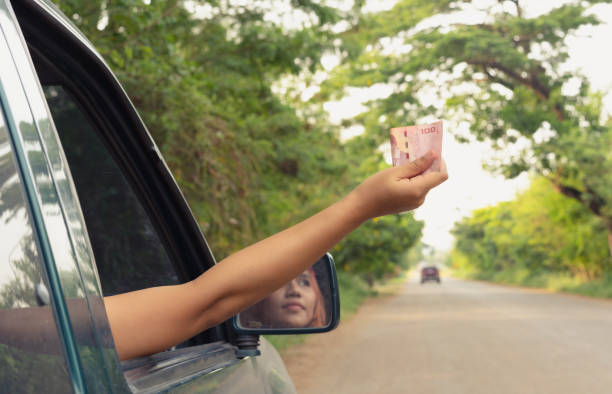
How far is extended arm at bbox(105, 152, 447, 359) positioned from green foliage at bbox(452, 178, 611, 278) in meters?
29.5

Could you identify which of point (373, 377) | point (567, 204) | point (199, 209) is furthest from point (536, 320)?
point (567, 204)

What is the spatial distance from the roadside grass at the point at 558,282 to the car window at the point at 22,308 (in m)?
28.5

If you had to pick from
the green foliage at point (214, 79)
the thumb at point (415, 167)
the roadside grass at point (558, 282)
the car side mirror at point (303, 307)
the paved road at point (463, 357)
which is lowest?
the roadside grass at point (558, 282)

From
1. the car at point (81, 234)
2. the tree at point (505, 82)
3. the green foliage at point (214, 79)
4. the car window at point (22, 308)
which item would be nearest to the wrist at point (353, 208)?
the car at point (81, 234)

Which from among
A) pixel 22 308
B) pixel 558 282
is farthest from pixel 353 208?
pixel 558 282

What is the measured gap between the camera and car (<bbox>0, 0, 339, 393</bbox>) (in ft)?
3.23

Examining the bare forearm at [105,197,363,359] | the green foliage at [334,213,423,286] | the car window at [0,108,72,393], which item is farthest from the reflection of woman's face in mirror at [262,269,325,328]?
the green foliage at [334,213,423,286]

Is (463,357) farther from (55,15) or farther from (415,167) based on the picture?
(55,15)

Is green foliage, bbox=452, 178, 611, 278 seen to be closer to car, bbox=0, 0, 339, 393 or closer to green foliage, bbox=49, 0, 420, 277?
green foliage, bbox=49, 0, 420, 277

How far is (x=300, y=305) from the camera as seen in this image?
217 cm

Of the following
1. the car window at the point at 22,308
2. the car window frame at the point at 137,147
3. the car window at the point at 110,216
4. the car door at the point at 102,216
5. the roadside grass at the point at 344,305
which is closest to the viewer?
the car window at the point at 22,308

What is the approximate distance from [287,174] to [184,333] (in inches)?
566

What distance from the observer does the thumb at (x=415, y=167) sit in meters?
1.39

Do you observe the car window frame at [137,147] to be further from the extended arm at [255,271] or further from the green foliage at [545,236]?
the green foliage at [545,236]
